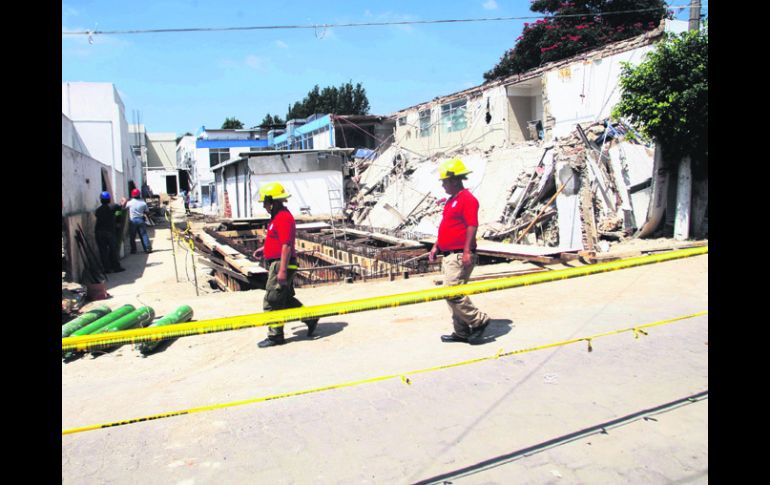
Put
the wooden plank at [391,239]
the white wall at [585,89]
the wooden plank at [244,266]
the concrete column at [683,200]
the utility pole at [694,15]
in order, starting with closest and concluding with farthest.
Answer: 1. the wooden plank at [244,266]
2. the concrete column at [683,200]
3. the utility pole at [694,15]
4. the wooden plank at [391,239]
5. the white wall at [585,89]

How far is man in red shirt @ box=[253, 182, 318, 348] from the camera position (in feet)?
18.8

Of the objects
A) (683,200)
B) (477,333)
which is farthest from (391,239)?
(477,333)

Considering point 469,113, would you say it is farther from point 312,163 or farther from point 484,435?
point 484,435

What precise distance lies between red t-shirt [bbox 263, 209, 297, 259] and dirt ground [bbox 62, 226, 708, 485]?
0.98 m

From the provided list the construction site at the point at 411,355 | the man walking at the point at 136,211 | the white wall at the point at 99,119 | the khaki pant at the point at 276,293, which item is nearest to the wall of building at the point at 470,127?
the construction site at the point at 411,355

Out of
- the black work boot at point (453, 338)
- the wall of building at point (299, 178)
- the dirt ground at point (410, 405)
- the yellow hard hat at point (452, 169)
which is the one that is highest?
the wall of building at point (299, 178)

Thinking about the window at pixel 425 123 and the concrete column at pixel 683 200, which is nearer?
the concrete column at pixel 683 200

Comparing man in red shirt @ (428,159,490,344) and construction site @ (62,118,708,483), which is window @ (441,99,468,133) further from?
man in red shirt @ (428,159,490,344)

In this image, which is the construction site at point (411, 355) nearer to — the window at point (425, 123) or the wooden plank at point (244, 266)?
the wooden plank at point (244, 266)

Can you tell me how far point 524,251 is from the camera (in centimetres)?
1060

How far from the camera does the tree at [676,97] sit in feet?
38.4

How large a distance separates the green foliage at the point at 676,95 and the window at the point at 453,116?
13.7 meters

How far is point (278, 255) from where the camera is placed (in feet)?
19.1
